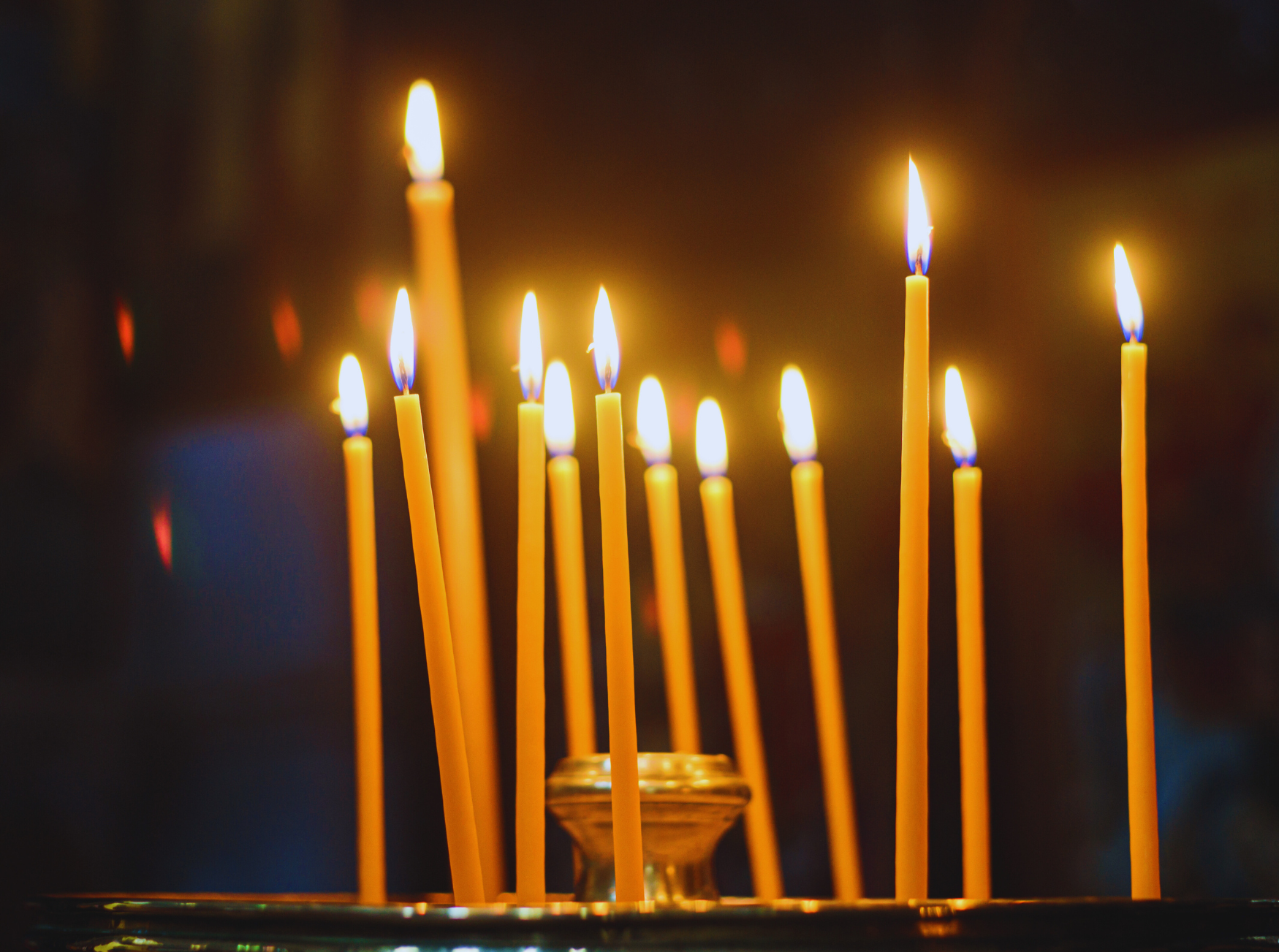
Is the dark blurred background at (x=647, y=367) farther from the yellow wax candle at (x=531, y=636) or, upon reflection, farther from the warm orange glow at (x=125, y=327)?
the yellow wax candle at (x=531, y=636)

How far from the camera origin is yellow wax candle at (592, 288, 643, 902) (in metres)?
0.32

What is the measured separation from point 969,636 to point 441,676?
0.24 m

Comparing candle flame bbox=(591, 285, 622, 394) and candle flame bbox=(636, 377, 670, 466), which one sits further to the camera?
candle flame bbox=(636, 377, 670, 466)

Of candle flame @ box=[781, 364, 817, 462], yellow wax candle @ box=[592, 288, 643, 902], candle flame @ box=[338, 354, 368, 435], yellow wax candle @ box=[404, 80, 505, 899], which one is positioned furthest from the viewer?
yellow wax candle @ box=[404, 80, 505, 899]

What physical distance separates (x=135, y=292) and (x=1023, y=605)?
595 mm

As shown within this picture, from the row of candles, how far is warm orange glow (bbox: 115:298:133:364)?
19cm

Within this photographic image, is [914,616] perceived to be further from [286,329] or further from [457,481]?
[286,329]

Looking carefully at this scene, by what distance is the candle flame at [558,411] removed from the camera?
43 centimetres

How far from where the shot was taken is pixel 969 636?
46 cm

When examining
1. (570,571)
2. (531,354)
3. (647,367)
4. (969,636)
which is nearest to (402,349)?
(531,354)

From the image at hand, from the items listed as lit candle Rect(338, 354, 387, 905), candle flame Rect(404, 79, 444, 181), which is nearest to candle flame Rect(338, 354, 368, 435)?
lit candle Rect(338, 354, 387, 905)

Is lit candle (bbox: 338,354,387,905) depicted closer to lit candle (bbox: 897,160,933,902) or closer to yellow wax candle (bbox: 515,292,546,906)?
yellow wax candle (bbox: 515,292,546,906)

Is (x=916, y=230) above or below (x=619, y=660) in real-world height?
above

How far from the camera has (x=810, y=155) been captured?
0.72 meters
